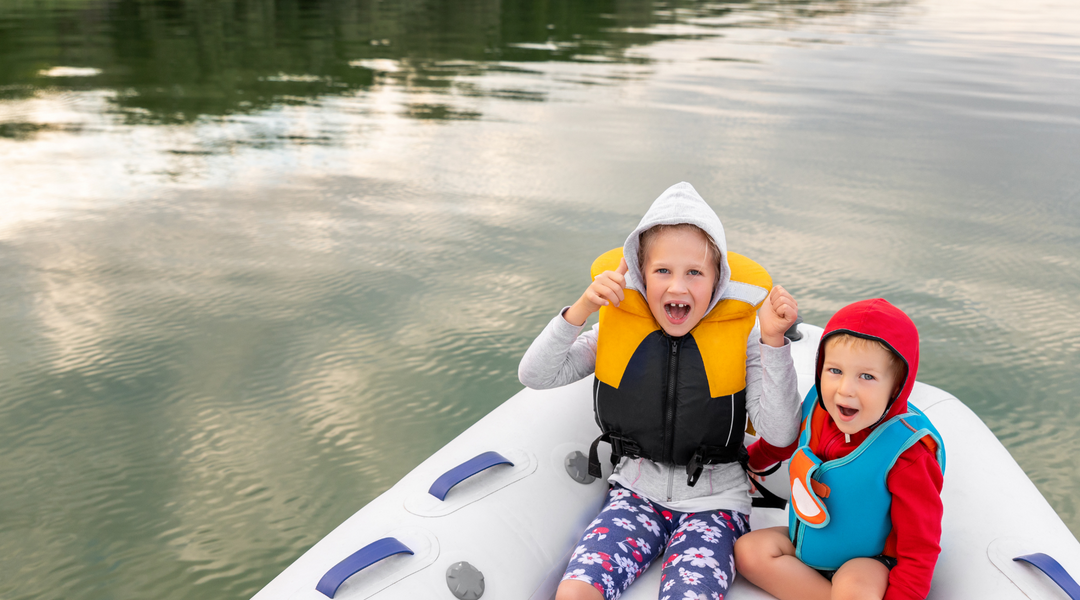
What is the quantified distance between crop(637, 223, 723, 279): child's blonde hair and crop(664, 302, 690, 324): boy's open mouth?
3.4 inches

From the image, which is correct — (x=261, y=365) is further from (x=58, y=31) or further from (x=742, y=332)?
(x=58, y=31)

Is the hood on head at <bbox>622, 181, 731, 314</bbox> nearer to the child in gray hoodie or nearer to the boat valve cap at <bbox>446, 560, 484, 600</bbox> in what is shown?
the child in gray hoodie

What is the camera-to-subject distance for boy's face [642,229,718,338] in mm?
1233

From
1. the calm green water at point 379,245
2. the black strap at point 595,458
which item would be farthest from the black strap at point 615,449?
the calm green water at point 379,245

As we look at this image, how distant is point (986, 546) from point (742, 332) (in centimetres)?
50

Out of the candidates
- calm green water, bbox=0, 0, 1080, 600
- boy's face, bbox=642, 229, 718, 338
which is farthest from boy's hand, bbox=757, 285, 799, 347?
calm green water, bbox=0, 0, 1080, 600

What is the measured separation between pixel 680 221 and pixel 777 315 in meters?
0.22

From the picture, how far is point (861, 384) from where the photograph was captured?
1046mm

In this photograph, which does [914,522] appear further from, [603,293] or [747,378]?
[603,293]

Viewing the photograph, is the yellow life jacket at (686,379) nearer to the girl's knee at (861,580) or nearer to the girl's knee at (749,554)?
the girl's knee at (749,554)

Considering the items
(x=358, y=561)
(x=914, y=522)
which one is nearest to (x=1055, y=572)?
(x=914, y=522)

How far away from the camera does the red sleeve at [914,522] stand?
1038 millimetres

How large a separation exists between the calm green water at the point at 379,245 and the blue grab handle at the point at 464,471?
606mm

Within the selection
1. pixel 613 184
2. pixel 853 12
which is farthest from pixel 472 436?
pixel 853 12
